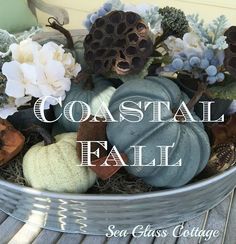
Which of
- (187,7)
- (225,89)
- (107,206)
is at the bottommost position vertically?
(187,7)

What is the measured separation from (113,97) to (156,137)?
102 mm

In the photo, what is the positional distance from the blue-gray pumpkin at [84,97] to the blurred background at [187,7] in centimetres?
171

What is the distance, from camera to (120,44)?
0.65 meters

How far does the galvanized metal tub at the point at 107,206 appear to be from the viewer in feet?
1.91

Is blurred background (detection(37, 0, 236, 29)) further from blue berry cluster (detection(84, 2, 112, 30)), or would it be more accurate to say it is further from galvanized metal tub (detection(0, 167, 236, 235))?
galvanized metal tub (detection(0, 167, 236, 235))

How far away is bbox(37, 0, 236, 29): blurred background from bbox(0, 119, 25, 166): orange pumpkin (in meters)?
1.77

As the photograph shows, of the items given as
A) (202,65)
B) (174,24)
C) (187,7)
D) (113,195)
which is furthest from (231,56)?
(187,7)

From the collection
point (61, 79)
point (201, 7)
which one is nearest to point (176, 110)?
point (61, 79)

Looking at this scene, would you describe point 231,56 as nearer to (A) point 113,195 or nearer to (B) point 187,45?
(B) point 187,45

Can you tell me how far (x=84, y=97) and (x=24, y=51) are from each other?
0.12m

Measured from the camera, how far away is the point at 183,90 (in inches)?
28.0

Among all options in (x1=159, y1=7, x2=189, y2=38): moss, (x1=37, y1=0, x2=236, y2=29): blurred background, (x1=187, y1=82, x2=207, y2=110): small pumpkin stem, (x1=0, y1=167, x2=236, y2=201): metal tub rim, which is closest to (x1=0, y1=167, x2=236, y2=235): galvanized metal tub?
(x1=0, y1=167, x2=236, y2=201): metal tub rim

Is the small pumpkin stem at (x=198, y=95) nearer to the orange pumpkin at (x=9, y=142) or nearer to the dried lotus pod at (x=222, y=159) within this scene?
the dried lotus pod at (x=222, y=159)


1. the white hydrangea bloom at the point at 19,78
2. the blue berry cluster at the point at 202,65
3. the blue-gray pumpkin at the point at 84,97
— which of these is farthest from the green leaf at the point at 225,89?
the white hydrangea bloom at the point at 19,78
